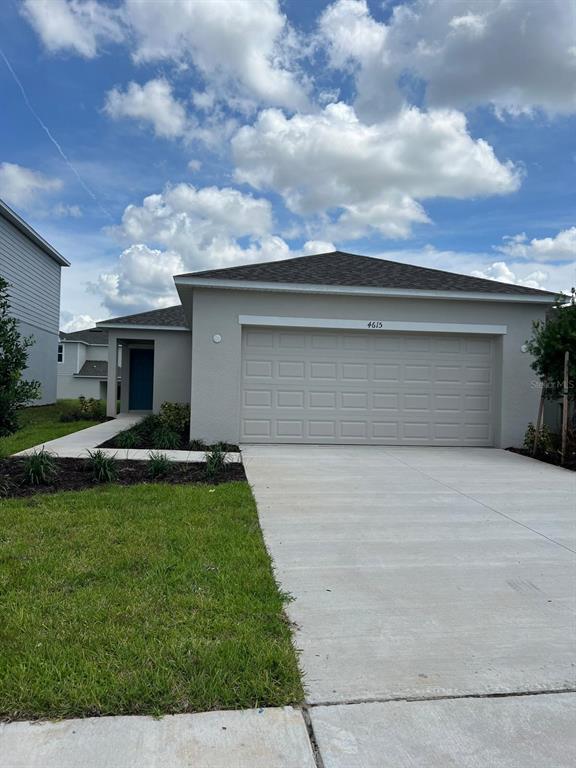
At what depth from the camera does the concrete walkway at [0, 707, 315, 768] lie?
207cm

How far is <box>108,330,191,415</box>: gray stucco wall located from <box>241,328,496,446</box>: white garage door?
284 inches

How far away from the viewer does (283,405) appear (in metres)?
10.8

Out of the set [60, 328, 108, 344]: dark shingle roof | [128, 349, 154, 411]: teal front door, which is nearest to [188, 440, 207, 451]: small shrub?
[128, 349, 154, 411]: teal front door

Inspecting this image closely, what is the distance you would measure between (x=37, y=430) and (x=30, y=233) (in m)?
10.4

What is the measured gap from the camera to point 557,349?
9516mm

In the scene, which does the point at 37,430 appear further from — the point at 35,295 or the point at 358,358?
the point at 35,295

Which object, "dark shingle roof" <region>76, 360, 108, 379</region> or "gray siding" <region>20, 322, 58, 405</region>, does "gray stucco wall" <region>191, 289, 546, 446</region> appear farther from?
"dark shingle roof" <region>76, 360, 108, 379</region>

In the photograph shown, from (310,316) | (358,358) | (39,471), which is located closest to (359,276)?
(310,316)

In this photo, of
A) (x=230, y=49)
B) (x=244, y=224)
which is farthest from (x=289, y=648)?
(x=244, y=224)

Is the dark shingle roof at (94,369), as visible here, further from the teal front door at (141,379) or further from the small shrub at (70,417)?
the small shrub at (70,417)

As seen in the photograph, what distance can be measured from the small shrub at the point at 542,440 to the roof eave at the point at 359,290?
8.69 feet

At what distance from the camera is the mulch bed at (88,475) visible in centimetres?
659

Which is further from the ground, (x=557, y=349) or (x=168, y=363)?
(x=557, y=349)

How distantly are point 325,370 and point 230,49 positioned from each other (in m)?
6.37
